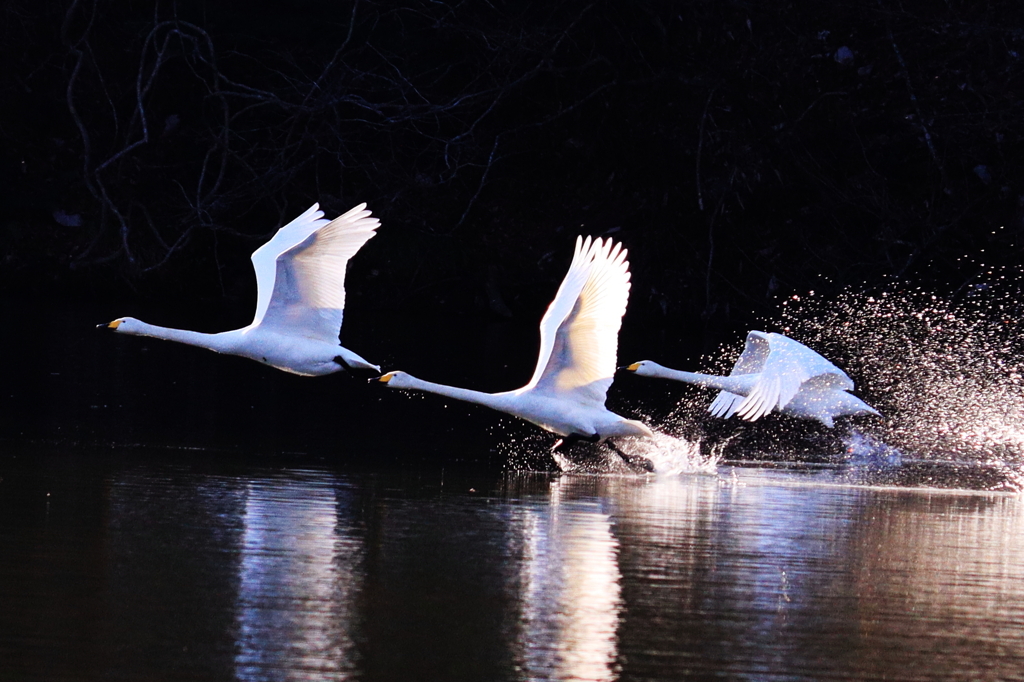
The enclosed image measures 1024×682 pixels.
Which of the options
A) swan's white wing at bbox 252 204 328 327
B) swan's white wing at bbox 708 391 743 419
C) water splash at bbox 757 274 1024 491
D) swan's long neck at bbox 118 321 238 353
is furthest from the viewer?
water splash at bbox 757 274 1024 491

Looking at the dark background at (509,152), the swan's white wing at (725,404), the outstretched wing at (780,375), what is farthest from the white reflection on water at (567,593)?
the dark background at (509,152)

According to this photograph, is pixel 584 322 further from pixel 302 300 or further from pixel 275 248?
pixel 275 248

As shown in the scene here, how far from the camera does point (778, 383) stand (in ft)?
46.0

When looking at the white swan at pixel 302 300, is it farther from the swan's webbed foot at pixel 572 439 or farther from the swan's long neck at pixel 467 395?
the swan's webbed foot at pixel 572 439

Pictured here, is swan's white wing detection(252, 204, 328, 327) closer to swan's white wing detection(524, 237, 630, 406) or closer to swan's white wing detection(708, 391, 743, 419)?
swan's white wing detection(524, 237, 630, 406)

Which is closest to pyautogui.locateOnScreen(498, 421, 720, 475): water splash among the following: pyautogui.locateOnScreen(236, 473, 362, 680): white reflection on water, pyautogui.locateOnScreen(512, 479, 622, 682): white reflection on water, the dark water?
the dark water

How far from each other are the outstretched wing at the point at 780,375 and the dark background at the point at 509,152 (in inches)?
414

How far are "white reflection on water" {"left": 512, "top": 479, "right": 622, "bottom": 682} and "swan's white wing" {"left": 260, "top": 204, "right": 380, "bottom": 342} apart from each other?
2405mm

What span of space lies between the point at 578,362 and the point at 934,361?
8462mm

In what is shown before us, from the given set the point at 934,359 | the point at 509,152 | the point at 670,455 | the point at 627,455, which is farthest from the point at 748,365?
the point at 509,152

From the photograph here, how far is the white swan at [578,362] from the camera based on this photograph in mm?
11430

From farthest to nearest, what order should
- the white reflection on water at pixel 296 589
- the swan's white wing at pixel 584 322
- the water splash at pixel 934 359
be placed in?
the water splash at pixel 934 359
the swan's white wing at pixel 584 322
the white reflection on water at pixel 296 589

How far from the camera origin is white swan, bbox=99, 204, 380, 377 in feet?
39.5

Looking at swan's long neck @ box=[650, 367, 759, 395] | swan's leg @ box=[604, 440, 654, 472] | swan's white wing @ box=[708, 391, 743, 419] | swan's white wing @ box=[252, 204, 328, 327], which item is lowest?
swan's leg @ box=[604, 440, 654, 472]
